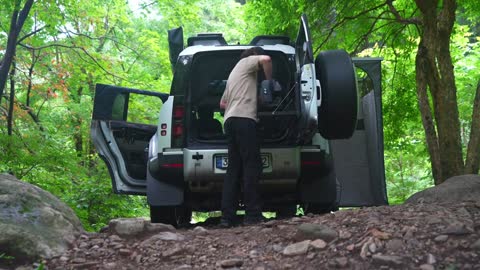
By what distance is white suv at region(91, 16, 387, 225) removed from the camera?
213 inches

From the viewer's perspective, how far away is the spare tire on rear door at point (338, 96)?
5355 mm

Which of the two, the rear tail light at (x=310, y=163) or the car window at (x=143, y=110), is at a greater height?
the car window at (x=143, y=110)

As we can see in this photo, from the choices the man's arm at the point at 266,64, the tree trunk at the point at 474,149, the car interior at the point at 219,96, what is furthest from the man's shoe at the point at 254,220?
the tree trunk at the point at 474,149

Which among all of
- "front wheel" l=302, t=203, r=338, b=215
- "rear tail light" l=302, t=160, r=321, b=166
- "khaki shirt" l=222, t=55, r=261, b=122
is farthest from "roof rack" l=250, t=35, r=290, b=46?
"front wheel" l=302, t=203, r=338, b=215

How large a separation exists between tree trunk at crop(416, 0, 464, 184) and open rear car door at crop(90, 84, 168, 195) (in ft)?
12.9

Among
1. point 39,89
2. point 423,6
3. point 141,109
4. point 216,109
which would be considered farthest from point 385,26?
point 39,89

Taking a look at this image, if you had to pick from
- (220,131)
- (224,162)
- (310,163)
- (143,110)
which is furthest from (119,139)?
(143,110)

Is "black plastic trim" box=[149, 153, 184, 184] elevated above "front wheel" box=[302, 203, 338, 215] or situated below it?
above

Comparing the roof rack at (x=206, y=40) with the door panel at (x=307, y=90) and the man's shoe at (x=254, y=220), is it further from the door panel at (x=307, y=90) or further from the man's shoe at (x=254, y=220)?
the man's shoe at (x=254, y=220)

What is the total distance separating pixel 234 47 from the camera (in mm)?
6246

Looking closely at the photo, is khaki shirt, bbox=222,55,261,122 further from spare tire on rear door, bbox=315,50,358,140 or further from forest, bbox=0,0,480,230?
forest, bbox=0,0,480,230

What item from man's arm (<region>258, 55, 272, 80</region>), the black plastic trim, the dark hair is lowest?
the black plastic trim

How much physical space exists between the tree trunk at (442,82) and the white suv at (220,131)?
6.07ft

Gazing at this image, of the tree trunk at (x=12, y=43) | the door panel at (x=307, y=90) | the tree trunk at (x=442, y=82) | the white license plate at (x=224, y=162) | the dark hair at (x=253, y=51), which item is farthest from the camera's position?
the tree trunk at (x=12, y=43)
